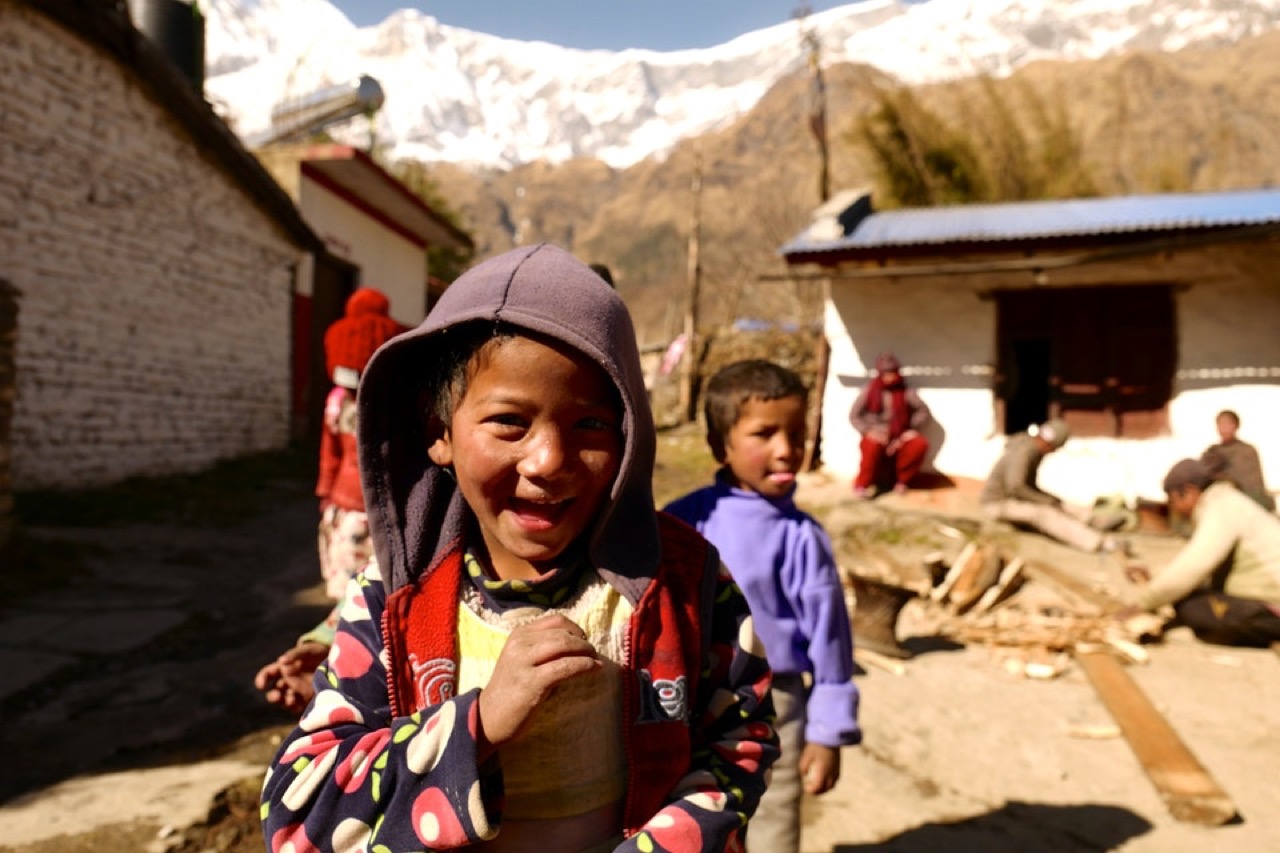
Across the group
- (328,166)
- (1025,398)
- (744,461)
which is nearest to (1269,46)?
(1025,398)

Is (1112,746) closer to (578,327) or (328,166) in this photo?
(578,327)

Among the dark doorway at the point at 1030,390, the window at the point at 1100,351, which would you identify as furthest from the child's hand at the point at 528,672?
the dark doorway at the point at 1030,390

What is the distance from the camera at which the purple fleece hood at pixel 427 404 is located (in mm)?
1097

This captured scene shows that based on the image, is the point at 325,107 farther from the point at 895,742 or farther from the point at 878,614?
the point at 895,742

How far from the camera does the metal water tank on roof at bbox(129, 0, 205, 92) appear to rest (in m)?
11.3

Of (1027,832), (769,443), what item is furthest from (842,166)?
(769,443)

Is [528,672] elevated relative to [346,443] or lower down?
lower down

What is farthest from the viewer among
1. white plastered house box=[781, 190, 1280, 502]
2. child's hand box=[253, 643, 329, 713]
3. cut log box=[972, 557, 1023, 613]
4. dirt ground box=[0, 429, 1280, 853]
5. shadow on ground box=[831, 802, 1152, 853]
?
white plastered house box=[781, 190, 1280, 502]

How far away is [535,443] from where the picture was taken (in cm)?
110

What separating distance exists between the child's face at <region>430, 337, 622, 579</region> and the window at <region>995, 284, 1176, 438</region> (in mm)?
9366

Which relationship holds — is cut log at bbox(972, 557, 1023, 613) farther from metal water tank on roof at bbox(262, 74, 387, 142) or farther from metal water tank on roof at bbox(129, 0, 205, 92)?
metal water tank on roof at bbox(262, 74, 387, 142)

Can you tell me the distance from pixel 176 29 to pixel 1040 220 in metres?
11.5

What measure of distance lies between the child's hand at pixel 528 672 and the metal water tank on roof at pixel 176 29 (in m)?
12.7

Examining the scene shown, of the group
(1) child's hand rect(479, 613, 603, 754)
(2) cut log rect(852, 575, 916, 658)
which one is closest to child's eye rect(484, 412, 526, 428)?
(1) child's hand rect(479, 613, 603, 754)
